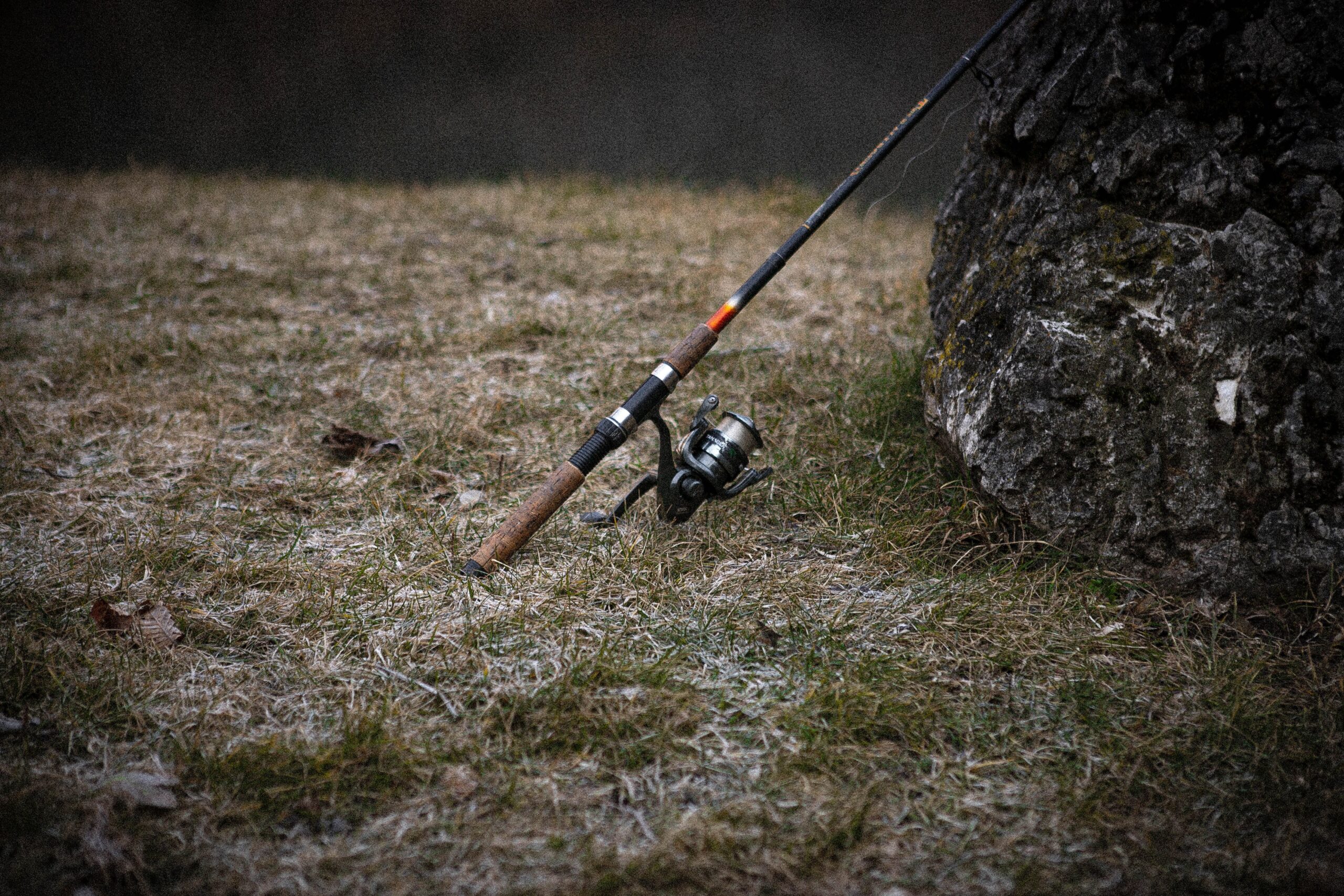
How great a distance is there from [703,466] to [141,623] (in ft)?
5.70

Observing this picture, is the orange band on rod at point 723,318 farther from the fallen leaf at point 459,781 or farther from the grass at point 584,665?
the fallen leaf at point 459,781

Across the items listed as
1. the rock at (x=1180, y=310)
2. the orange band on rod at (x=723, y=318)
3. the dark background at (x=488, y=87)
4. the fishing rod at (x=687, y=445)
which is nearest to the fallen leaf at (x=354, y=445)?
the fishing rod at (x=687, y=445)

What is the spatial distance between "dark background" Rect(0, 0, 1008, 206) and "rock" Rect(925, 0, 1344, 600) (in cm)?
593

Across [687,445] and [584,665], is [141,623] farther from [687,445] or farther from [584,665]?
[687,445]

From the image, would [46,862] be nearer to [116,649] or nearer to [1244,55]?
[116,649]

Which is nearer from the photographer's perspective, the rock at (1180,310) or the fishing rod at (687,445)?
the rock at (1180,310)

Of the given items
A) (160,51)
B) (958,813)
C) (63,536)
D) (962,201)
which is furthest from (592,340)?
(160,51)

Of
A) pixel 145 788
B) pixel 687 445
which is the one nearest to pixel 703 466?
pixel 687 445

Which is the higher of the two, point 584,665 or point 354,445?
point 584,665

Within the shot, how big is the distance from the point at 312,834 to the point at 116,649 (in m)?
0.94

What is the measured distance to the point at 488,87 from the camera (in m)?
9.15

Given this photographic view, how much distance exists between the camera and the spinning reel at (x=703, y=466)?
2869 millimetres

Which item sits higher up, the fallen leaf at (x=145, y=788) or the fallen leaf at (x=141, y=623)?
the fallen leaf at (x=145, y=788)

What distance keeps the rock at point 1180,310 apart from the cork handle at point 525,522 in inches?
52.9
